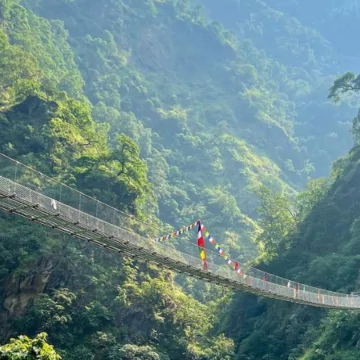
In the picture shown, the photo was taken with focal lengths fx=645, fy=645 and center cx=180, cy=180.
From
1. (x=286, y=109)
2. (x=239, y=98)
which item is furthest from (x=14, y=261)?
(x=286, y=109)

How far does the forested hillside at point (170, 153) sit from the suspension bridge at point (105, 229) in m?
5.08

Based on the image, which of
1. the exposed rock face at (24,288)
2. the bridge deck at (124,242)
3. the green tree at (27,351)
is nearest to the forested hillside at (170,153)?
the exposed rock face at (24,288)

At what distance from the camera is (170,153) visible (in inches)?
2768

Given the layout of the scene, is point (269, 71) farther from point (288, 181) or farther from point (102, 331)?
point (102, 331)

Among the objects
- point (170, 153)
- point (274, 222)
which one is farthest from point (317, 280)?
point (170, 153)

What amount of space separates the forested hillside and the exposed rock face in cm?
6

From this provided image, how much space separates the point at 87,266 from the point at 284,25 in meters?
105

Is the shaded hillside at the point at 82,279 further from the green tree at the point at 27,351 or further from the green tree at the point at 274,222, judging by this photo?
the green tree at the point at 27,351

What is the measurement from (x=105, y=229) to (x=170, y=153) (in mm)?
56075

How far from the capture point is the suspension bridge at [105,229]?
507 inches

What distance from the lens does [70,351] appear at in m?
24.0

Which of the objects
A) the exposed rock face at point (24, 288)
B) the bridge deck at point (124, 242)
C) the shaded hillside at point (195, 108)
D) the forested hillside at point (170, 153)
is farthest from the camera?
the shaded hillside at point (195, 108)

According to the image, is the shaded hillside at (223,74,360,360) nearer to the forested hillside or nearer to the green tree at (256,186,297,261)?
the forested hillside

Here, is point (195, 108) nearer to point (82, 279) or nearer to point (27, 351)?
point (82, 279)
